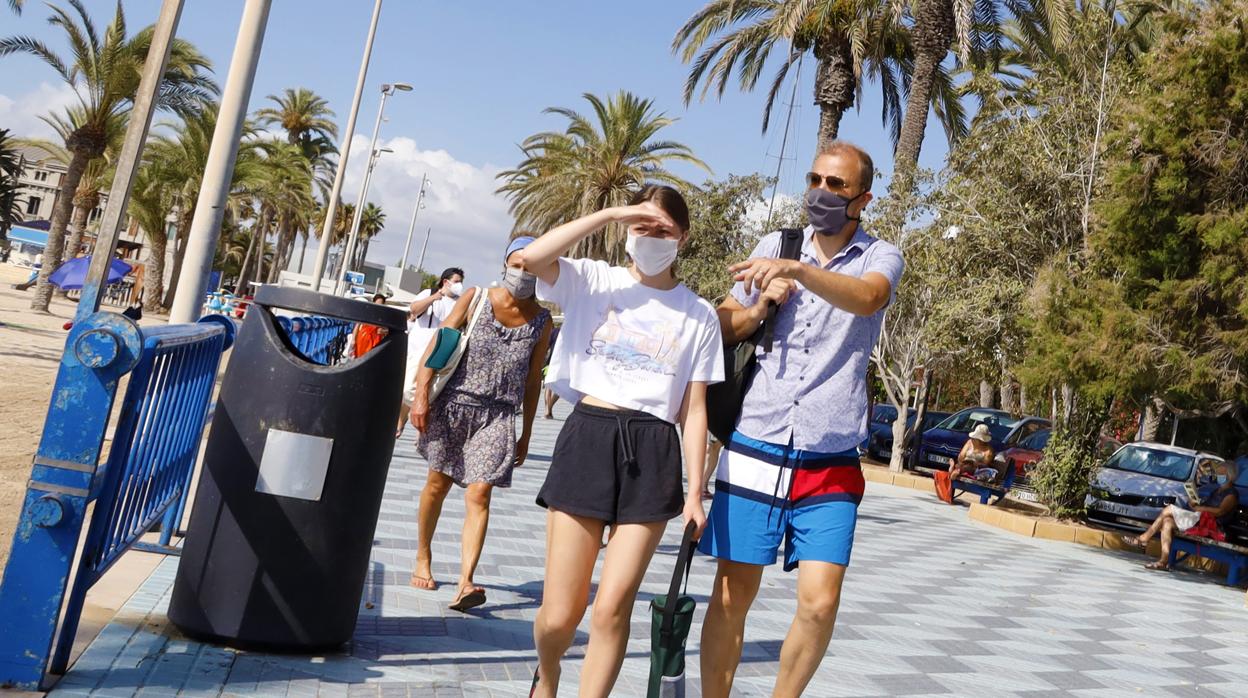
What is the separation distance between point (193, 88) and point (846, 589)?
3029 cm

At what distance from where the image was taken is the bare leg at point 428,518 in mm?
5953

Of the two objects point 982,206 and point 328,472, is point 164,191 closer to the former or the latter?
point 982,206

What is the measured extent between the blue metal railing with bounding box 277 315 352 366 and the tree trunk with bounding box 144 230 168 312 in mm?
30649

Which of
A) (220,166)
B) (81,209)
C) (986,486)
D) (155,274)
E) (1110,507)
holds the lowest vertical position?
(986,486)

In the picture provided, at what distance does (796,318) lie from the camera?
149 inches

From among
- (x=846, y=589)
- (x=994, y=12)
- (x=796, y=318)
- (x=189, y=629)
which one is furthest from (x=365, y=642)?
(x=994, y=12)

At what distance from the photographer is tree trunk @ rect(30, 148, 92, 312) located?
31781mm

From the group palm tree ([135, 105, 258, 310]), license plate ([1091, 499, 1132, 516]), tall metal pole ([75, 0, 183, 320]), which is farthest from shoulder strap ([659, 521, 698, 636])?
palm tree ([135, 105, 258, 310])

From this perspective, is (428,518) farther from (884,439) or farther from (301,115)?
(301,115)

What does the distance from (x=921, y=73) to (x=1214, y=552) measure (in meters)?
12.0

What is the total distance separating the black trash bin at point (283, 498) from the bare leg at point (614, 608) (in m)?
1.26

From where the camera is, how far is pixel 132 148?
634cm

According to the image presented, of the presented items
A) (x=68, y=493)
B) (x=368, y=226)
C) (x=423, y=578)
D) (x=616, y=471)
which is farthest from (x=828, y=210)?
(x=368, y=226)

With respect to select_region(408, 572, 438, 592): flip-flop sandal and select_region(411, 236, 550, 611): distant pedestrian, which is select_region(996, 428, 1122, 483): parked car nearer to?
select_region(411, 236, 550, 611): distant pedestrian
